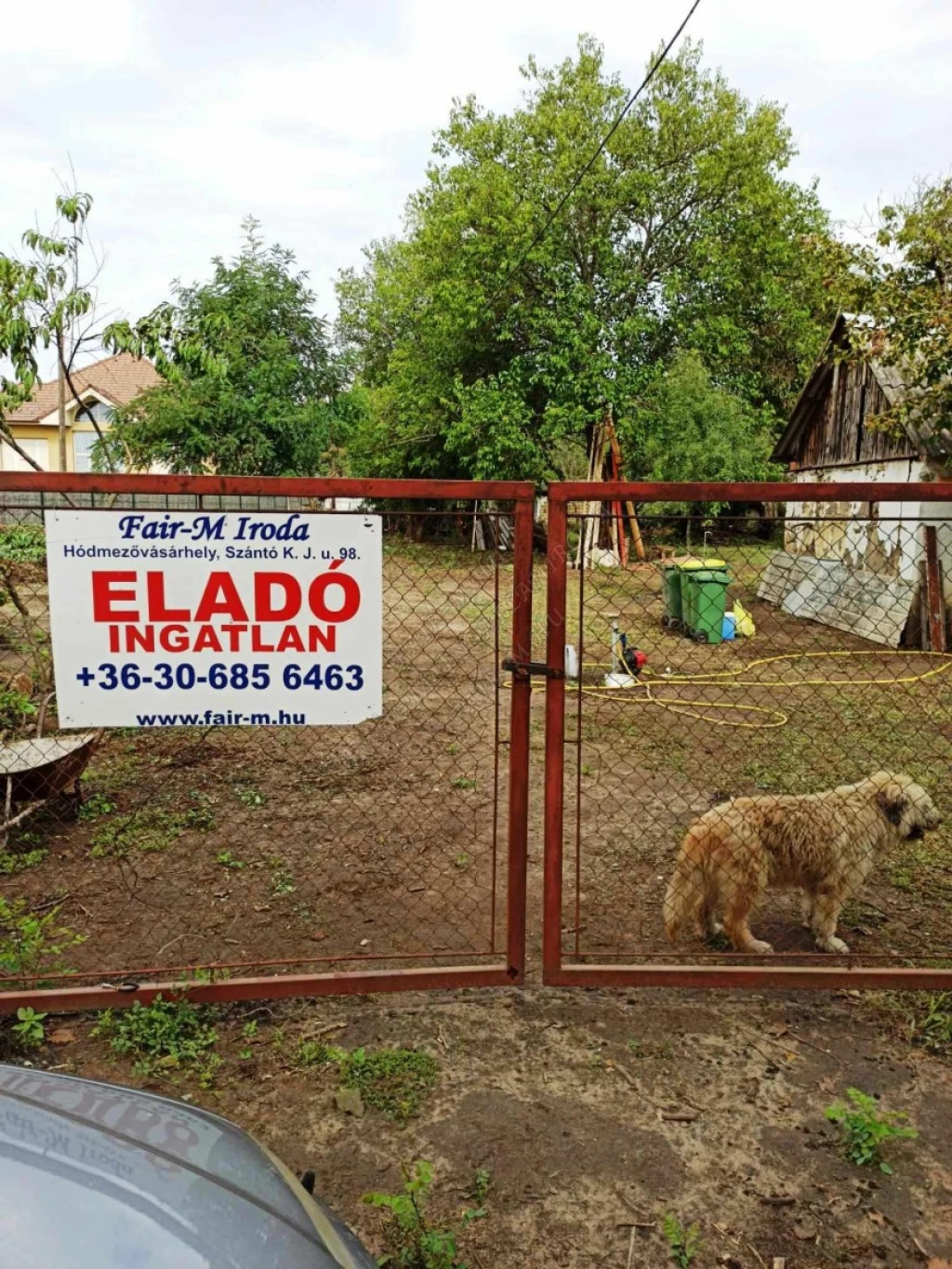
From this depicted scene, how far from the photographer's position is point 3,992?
9.70ft

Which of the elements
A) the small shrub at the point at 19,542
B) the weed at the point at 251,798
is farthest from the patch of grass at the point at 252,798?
the small shrub at the point at 19,542

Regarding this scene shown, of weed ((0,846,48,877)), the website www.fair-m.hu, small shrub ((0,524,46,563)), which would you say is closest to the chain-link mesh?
the website www.fair-m.hu

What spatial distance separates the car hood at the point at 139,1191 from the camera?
1257mm

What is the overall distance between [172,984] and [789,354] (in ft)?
83.3

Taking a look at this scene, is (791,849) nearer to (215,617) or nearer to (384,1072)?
(384,1072)

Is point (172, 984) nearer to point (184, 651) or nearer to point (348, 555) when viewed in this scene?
point (184, 651)

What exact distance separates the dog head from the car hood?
2.79 metres

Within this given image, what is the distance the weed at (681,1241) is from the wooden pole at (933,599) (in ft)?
33.3

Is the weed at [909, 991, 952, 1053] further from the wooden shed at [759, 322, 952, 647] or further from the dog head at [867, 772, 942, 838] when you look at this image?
the wooden shed at [759, 322, 952, 647]

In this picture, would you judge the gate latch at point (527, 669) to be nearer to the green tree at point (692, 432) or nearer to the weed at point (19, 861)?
the weed at point (19, 861)

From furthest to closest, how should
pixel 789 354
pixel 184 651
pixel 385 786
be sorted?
1. pixel 789 354
2. pixel 385 786
3. pixel 184 651

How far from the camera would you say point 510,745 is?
3.01 m

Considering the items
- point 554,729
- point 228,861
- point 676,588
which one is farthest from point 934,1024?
point 676,588

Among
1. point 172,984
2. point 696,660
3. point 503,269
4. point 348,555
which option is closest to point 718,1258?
point 172,984
